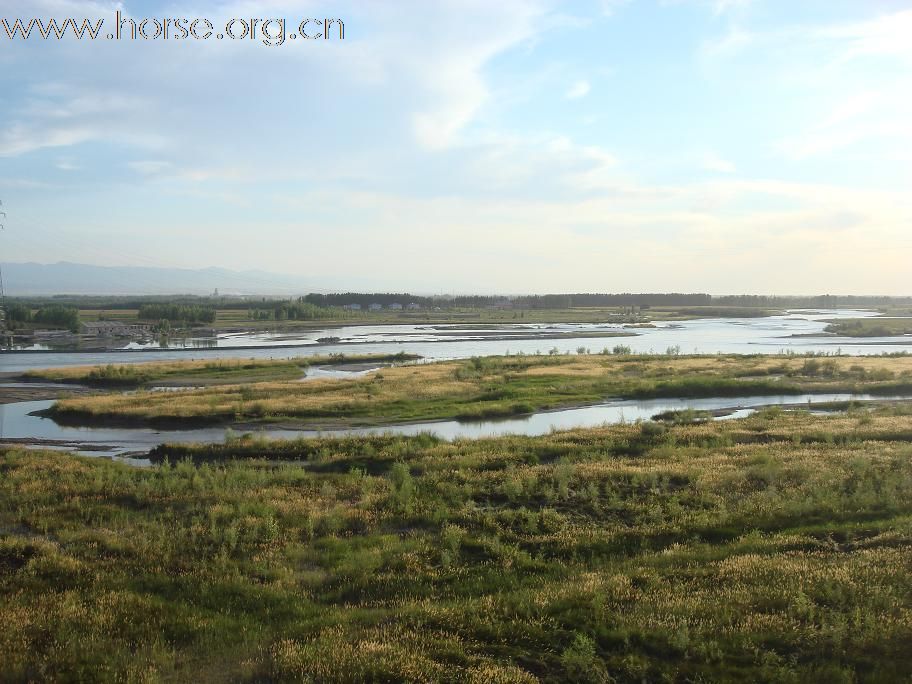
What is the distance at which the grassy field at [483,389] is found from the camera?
121ft

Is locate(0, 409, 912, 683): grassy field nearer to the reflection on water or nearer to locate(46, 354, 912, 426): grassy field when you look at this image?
the reflection on water

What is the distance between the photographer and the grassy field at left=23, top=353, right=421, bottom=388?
5106 centimetres

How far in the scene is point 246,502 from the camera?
667 inches

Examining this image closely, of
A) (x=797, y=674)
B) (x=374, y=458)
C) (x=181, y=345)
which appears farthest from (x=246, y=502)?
(x=181, y=345)

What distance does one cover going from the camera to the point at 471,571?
12.0m

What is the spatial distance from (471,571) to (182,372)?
159ft

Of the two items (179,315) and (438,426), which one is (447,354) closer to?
(438,426)

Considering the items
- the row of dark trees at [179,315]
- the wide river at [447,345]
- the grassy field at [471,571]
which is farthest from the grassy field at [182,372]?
the row of dark trees at [179,315]

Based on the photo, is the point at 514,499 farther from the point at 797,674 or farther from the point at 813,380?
the point at 813,380

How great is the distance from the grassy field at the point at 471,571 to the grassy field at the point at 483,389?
603 inches

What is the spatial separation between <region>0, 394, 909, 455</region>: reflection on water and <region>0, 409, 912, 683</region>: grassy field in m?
9.60

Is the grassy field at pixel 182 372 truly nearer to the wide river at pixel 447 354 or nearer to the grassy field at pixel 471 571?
the wide river at pixel 447 354

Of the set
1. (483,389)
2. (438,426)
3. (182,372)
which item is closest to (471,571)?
(438,426)

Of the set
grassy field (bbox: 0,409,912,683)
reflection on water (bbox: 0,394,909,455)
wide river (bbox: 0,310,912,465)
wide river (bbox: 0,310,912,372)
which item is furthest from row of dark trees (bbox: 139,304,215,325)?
grassy field (bbox: 0,409,912,683)
